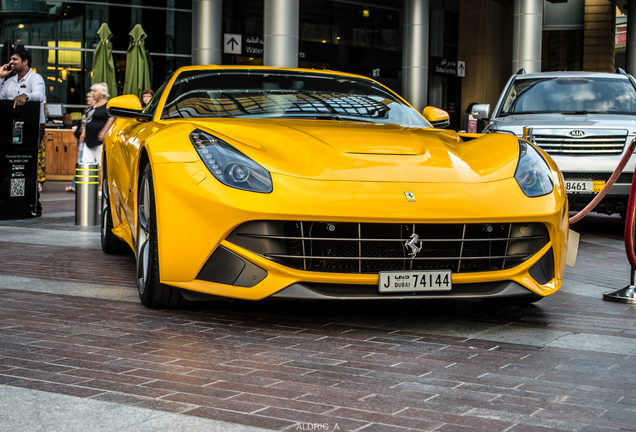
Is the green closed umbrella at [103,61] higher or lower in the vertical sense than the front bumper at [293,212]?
higher

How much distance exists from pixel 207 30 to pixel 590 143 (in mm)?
16999

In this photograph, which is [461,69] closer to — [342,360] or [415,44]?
[415,44]

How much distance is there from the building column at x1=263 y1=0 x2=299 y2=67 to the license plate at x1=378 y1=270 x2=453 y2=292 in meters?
14.8

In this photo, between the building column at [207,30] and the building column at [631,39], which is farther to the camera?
the building column at [631,39]

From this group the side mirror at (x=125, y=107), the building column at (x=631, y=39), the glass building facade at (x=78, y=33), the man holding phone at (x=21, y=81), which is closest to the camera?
the side mirror at (x=125, y=107)

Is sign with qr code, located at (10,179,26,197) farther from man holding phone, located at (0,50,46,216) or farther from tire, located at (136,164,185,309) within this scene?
tire, located at (136,164,185,309)

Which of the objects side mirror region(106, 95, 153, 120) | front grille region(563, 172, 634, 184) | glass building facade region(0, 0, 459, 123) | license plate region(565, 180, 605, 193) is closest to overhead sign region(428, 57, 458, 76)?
glass building facade region(0, 0, 459, 123)

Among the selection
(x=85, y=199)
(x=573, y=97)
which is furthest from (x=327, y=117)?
(x=573, y=97)

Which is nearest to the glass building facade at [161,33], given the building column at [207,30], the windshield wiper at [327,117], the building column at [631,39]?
the building column at [207,30]

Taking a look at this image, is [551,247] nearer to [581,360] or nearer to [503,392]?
[581,360]

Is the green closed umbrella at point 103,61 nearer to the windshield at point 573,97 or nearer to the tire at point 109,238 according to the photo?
the windshield at point 573,97

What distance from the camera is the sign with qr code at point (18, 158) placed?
9602 millimetres

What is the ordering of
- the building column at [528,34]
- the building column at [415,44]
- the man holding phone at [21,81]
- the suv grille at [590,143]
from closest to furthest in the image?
the suv grille at [590,143] < the man holding phone at [21,81] < the building column at [528,34] < the building column at [415,44]

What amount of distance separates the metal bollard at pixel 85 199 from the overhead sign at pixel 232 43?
19.1 meters
